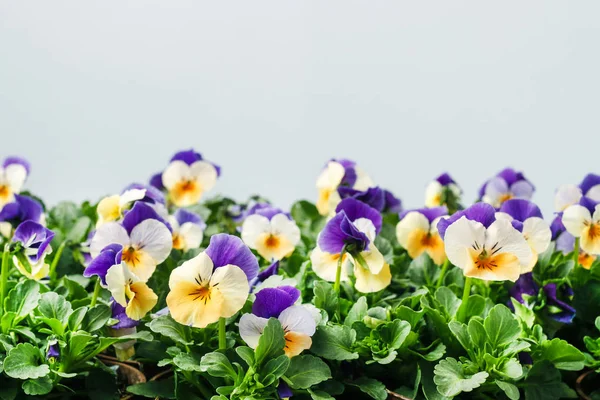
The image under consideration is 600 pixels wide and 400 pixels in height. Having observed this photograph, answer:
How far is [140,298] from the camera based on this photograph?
108 centimetres

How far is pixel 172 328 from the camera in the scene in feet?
3.40

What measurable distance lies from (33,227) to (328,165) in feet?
1.94

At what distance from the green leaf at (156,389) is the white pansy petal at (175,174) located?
0.64 metres

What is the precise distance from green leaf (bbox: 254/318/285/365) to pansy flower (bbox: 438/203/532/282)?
0.24 meters

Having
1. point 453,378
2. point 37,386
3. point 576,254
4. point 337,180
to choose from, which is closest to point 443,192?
point 337,180

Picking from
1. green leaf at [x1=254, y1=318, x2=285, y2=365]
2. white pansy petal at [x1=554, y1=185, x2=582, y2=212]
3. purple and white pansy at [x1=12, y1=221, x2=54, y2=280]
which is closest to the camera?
green leaf at [x1=254, y1=318, x2=285, y2=365]

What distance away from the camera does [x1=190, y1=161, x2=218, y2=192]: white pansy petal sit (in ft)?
5.51

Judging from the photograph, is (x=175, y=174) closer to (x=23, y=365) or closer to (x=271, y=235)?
(x=271, y=235)

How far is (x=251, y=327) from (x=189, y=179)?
0.74 metres

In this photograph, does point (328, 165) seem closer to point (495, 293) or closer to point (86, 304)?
point (495, 293)

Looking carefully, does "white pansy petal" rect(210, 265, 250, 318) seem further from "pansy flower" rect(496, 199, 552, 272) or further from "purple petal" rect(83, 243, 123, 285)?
"pansy flower" rect(496, 199, 552, 272)

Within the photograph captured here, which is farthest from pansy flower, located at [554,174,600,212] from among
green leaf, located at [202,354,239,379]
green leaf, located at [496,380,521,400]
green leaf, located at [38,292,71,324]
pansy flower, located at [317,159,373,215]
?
green leaf, located at [38,292,71,324]

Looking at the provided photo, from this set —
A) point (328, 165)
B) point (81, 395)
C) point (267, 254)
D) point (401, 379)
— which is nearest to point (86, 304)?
point (81, 395)

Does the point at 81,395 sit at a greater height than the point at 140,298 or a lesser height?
lesser
